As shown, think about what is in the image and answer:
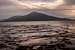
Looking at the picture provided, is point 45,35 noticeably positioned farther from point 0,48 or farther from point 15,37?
point 0,48

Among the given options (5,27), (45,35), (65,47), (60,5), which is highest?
(60,5)

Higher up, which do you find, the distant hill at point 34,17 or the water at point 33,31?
the distant hill at point 34,17

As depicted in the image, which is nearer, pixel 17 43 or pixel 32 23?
pixel 17 43

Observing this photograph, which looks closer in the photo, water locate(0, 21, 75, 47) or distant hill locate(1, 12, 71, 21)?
water locate(0, 21, 75, 47)

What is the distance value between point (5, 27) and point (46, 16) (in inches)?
23.4

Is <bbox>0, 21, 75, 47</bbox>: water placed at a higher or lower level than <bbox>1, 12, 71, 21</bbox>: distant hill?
lower

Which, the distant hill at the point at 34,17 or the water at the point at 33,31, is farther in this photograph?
the distant hill at the point at 34,17

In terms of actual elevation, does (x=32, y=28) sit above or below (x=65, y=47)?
above

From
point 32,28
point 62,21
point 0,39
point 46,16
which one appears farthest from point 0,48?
point 62,21

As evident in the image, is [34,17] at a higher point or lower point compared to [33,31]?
higher

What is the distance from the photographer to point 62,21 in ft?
8.13

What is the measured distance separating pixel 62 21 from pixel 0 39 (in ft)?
2.95

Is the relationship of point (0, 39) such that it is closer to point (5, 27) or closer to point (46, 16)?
point (5, 27)

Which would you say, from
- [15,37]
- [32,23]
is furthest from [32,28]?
[15,37]
